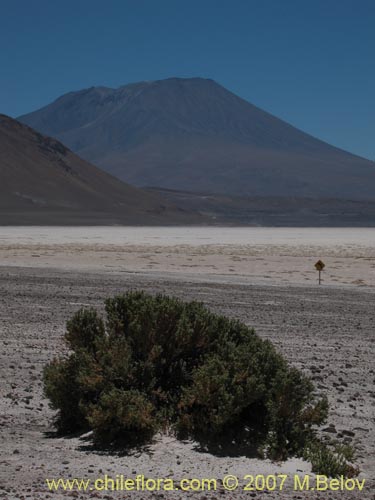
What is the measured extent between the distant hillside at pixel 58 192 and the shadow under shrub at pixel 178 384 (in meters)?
113

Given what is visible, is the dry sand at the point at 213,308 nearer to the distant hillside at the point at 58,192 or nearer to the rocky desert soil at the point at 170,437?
the rocky desert soil at the point at 170,437

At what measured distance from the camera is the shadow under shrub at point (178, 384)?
5828 millimetres

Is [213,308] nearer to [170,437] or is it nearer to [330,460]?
[170,437]

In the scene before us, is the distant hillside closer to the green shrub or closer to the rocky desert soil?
the rocky desert soil

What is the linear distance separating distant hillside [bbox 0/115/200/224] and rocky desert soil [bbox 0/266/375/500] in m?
100

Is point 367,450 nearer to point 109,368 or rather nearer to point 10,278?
point 109,368

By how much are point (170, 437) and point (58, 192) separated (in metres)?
144

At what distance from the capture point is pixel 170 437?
6.07 meters

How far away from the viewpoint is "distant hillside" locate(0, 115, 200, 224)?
131 m

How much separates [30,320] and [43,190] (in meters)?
135

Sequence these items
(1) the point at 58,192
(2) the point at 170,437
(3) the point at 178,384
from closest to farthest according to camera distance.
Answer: (2) the point at 170,437 → (3) the point at 178,384 → (1) the point at 58,192

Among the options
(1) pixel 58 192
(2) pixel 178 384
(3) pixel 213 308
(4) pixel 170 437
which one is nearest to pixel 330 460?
(4) pixel 170 437

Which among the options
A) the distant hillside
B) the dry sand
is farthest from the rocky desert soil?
the distant hillside

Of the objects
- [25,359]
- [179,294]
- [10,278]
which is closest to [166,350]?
[25,359]
